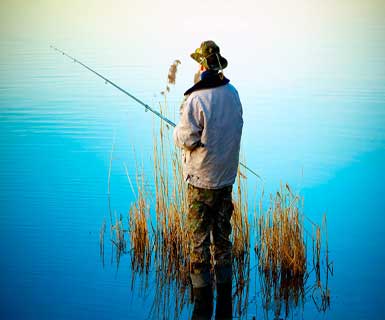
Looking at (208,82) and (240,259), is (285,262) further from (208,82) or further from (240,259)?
(208,82)

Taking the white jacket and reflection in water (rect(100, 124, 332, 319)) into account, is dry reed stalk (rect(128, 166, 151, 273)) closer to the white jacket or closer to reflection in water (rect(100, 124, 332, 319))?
reflection in water (rect(100, 124, 332, 319))

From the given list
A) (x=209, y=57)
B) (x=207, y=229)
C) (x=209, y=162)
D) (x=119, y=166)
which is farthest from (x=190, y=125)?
(x=119, y=166)

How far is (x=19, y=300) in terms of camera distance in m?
4.55

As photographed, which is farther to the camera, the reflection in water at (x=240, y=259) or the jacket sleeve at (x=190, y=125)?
the reflection in water at (x=240, y=259)

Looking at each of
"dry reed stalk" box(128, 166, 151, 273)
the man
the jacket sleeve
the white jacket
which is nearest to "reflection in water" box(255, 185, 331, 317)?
the man

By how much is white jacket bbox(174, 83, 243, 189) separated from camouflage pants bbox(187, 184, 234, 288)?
73 mm

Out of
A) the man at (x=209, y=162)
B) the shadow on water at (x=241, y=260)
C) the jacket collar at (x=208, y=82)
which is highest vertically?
the jacket collar at (x=208, y=82)

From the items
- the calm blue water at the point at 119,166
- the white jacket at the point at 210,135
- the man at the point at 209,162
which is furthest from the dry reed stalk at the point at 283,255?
the white jacket at the point at 210,135

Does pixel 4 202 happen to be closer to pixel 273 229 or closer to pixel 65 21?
pixel 273 229

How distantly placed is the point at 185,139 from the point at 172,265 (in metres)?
1.50

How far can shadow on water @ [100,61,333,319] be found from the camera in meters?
4.39

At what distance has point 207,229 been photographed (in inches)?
150

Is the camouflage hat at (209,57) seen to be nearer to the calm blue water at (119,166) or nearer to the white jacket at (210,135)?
the white jacket at (210,135)

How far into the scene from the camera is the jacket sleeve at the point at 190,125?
3607 mm
